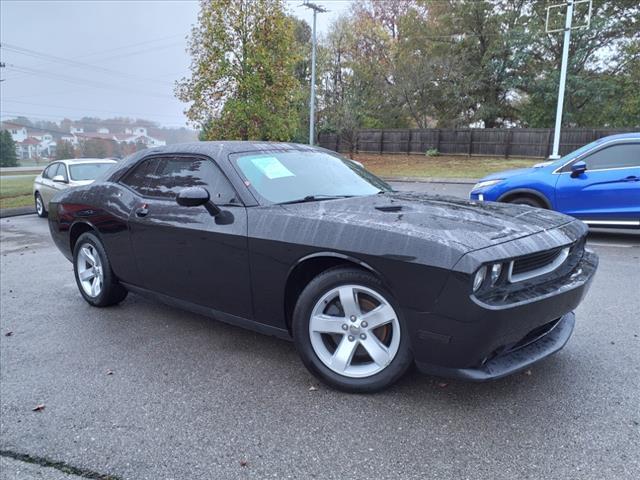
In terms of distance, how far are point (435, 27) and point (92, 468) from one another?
33132 millimetres

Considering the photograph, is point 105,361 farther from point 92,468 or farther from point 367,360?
point 367,360

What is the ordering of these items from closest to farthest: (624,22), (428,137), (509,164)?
1. (509,164)
2. (624,22)
3. (428,137)

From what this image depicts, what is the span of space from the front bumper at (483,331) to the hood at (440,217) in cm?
32

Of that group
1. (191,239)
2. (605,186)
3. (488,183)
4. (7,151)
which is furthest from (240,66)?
(7,151)

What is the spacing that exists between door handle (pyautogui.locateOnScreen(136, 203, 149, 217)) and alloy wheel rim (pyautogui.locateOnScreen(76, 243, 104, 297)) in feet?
2.83

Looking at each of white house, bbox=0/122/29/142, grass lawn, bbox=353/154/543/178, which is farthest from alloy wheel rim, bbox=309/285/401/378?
white house, bbox=0/122/29/142

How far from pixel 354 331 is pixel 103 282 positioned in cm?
278

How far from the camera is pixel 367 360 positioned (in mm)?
2828

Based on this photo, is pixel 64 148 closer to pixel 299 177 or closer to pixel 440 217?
pixel 299 177

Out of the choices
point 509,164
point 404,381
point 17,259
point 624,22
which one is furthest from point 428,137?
point 404,381

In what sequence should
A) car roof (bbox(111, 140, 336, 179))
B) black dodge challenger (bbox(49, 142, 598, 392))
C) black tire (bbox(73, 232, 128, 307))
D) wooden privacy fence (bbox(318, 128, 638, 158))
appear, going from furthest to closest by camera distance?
wooden privacy fence (bbox(318, 128, 638, 158))
black tire (bbox(73, 232, 128, 307))
car roof (bbox(111, 140, 336, 179))
black dodge challenger (bbox(49, 142, 598, 392))

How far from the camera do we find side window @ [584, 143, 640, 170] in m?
6.79

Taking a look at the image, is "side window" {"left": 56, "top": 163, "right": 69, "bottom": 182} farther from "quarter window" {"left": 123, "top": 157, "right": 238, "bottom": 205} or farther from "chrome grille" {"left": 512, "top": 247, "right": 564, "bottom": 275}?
"chrome grille" {"left": 512, "top": 247, "right": 564, "bottom": 275}

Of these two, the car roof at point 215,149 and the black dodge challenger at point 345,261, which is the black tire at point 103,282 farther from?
the car roof at point 215,149
